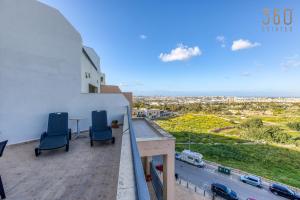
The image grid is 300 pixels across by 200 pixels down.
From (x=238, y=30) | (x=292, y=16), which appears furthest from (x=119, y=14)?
(x=238, y=30)

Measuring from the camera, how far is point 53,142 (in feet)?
12.4

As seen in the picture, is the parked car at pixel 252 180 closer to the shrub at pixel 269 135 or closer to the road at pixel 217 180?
the road at pixel 217 180

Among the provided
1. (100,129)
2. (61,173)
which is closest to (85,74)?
(100,129)

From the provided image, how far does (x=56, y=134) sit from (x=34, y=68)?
2.27 metres

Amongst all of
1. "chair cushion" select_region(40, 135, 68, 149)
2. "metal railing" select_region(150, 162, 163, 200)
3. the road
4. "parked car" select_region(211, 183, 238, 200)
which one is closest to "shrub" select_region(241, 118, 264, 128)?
the road

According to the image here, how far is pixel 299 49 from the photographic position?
51.6ft

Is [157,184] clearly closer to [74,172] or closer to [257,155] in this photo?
[74,172]

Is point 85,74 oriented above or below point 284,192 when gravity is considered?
above

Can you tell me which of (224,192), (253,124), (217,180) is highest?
(253,124)

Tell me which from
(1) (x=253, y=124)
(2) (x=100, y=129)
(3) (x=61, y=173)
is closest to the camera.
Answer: (3) (x=61, y=173)

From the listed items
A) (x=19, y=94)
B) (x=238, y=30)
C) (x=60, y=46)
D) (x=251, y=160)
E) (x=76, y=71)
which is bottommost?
(x=251, y=160)

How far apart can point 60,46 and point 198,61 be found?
21592mm

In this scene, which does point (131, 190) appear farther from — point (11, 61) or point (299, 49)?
point (299, 49)

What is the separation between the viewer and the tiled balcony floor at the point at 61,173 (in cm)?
216
